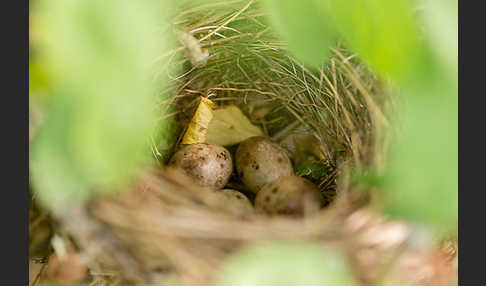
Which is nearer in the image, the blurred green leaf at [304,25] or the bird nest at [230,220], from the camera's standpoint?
the blurred green leaf at [304,25]

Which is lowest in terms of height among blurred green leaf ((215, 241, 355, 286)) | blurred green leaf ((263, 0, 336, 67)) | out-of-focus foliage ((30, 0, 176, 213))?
blurred green leaf ((215, 241, 355, 286))

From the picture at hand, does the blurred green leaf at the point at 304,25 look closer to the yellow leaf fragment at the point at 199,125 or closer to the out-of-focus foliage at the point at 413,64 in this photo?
the out-of-focus foliage at the point at 413,64

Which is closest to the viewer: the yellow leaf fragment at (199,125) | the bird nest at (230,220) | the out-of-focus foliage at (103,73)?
the out-of-focus foliage at (103,73)

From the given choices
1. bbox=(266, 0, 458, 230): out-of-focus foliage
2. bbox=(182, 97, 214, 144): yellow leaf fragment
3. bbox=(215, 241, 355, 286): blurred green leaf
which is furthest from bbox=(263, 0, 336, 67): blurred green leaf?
bbox=(182, 97, 214, 144): yellow leaf fragment

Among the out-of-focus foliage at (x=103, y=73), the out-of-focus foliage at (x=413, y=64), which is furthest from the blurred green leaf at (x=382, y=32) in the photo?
the out-of-focus foliage at (x=103, y=73)

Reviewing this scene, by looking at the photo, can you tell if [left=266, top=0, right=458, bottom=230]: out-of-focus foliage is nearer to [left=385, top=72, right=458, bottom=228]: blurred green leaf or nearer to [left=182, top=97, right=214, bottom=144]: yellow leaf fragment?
[left=385, top=72, right=458, bottom=228]: blurred green leaf

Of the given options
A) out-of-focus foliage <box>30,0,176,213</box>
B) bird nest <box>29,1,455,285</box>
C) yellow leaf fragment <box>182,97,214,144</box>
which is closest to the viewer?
out-of-focus foliage <box>30,0,176,213</box>
